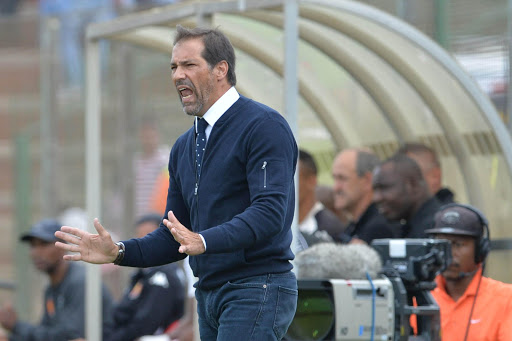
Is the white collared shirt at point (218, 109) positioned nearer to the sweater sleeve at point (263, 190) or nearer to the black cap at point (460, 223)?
the sweater sleeve at point (263, 190)

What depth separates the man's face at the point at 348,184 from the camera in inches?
301

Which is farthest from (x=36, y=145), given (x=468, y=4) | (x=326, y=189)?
(x=468, y=4)

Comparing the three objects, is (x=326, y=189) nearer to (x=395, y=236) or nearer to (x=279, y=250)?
(x=395, y=236)

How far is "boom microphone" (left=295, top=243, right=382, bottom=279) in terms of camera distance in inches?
214

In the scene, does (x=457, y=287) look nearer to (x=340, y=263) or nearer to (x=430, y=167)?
(x=340, y=263)

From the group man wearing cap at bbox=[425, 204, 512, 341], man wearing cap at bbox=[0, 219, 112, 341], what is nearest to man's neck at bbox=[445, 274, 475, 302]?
man wearing cap at bbox=[425, 204, 512, 341]

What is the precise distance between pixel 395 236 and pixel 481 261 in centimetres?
120

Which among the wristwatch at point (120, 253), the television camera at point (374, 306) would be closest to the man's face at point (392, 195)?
the television camera at point (374, 306)

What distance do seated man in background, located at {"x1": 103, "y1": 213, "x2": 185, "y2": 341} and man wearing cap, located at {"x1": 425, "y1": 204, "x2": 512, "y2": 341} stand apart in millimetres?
2393

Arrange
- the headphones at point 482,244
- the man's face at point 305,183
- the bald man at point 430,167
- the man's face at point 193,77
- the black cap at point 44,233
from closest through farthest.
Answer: the man's face at point 193,77, the headphones at point 482,244, the bald man at point 430,167, the man's face at point 305,183, the black cap at point 44,233

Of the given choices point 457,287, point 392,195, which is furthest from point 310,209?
point 457,287

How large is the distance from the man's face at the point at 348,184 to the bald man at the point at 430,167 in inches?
14.0

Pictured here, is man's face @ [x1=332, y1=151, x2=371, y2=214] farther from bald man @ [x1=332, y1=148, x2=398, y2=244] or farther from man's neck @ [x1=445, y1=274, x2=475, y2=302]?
man's neck @ [x1=445, y1=274, x2=475, y2=302]

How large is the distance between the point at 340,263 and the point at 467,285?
71 cm
